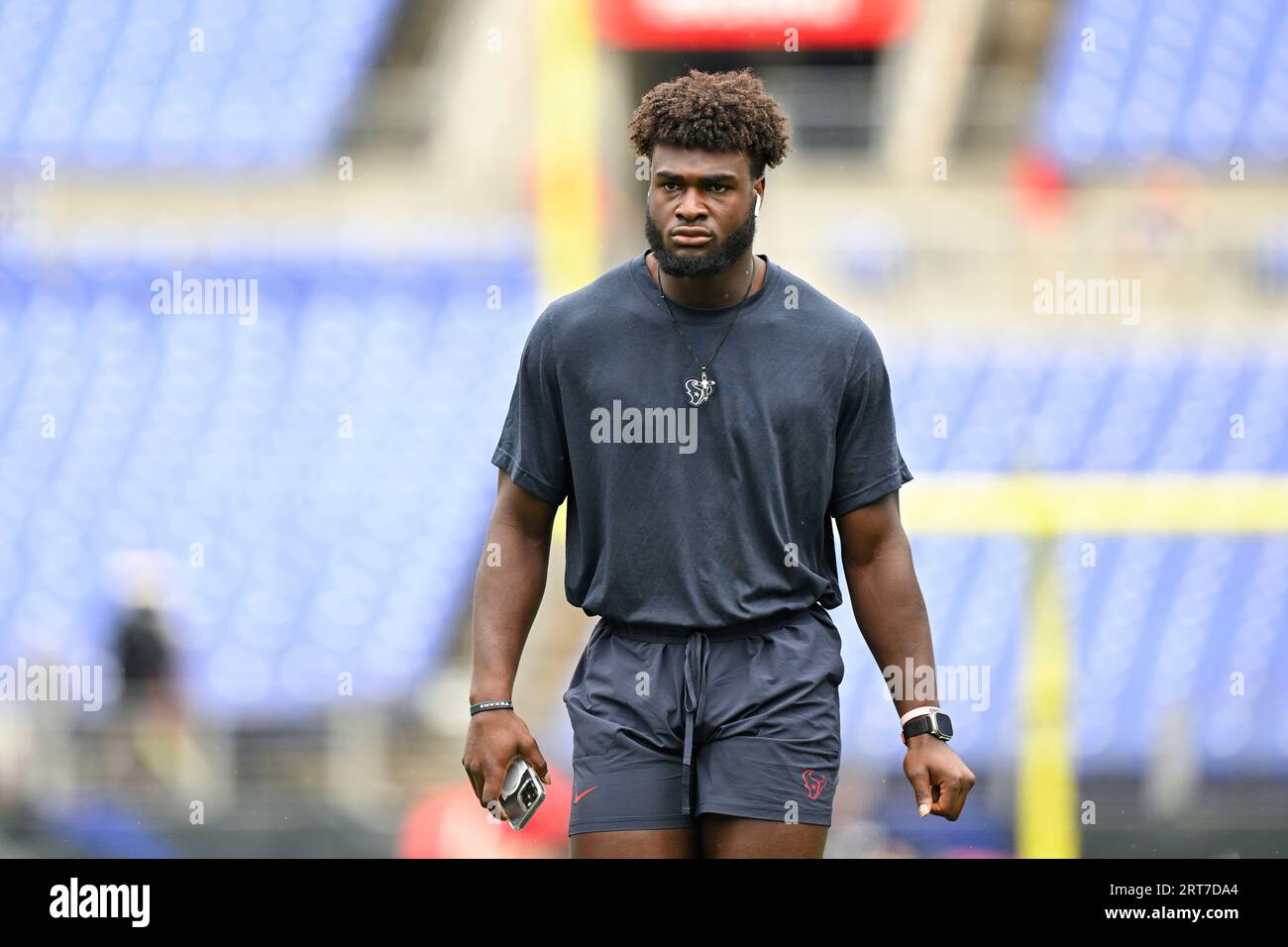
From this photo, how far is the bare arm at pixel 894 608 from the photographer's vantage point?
279 centimetres

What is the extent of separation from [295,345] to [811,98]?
394 centimetres

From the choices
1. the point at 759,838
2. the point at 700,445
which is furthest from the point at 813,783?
the point at 700,445

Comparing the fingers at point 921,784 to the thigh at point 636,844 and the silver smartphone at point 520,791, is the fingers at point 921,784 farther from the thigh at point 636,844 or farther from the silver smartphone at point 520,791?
the silver smartphone at point 520,791

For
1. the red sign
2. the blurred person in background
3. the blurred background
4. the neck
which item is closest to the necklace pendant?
the neck

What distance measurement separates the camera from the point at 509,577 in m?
2.84

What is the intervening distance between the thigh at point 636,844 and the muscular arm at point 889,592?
401 millimetres

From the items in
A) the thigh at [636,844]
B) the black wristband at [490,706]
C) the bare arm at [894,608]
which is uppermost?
the bare arm at [894,608]

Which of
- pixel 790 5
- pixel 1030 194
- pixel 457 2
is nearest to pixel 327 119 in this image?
pixel 457 2

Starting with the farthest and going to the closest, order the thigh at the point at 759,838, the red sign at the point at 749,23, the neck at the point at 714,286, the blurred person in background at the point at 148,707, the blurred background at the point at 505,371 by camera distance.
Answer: the red sign at the point at 749,23 → the blurred background at the point at 505,371 → the blurred person in background at the point at 148,707 → the neck at the point at 714,286 → the thigh at the point at 759,838

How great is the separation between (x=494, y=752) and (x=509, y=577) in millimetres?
280

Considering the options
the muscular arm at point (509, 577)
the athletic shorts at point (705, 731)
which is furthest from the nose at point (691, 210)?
the athletic shorts at point (705, 731)

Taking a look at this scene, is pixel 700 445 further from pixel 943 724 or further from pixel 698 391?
pixel 943 724

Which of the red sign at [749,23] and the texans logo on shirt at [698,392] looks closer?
the texans logo on shirt at [698,392]
